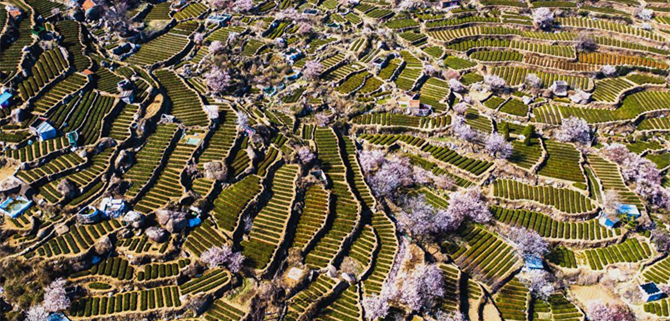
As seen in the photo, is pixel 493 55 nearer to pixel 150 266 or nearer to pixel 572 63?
pixel 572 63

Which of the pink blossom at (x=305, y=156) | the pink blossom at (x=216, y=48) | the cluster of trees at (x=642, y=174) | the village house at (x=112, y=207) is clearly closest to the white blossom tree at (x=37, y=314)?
the village house at (x=112, y=207)

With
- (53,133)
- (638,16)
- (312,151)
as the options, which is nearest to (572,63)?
(638,16)

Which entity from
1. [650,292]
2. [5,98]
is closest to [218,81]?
[5,98]

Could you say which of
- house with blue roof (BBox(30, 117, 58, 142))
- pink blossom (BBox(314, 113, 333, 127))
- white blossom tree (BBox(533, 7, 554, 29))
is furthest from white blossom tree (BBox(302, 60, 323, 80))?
white blossom tree (BBox(533, 7, 554, 29))

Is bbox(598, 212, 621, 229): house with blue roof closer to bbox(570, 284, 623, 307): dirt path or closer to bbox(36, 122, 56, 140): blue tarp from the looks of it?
bbox(570, 284, 623, 307): dirt path

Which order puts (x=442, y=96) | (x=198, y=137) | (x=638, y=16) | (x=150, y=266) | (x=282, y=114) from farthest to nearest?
(x=638, y=16) < (x=442, y=96) < (x=282, y=114) < (x=198, y=137) < (x=150, y=266)

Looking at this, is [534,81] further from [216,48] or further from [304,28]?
[216,48]
